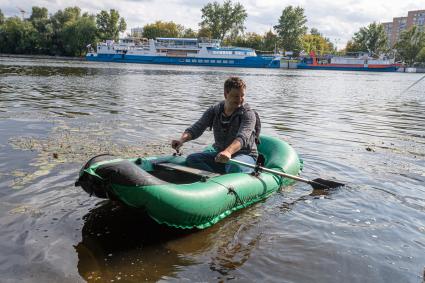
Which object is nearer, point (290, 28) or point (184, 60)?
point (184, 60)

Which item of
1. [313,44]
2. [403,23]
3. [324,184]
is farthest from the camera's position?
[403,23]

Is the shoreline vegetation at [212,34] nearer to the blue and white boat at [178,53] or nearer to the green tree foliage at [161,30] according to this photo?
the green tree foliage at [161,30]

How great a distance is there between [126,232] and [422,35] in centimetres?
11889

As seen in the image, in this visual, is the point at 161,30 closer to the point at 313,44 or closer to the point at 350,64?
the point at 313,44

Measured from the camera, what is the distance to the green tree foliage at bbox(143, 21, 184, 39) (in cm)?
10638

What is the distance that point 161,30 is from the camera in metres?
107

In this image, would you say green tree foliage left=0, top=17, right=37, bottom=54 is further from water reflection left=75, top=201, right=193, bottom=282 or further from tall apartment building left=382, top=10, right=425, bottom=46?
tall apartment building left=382, top=10, right=425, bottom=46

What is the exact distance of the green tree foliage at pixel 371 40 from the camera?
346 ft

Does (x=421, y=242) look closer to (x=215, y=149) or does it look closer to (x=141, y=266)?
(x=215, y=149)

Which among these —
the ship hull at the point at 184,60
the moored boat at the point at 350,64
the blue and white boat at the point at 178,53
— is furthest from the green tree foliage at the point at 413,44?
the blue and white boat at the point at 178,53

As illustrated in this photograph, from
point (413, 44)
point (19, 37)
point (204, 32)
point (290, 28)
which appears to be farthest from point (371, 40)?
point (19, 37)

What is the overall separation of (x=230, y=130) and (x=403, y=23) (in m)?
202

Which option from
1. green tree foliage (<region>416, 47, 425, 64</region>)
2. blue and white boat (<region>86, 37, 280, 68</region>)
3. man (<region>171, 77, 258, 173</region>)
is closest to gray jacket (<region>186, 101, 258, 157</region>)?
man (<region>171, 77, 258, 173</region>)

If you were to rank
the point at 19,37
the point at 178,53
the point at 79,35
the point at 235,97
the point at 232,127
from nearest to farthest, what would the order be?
the point at 235,97 < the point at 232,127 < the point at 178,53 < the point at 79,35 < the point at 19,37
